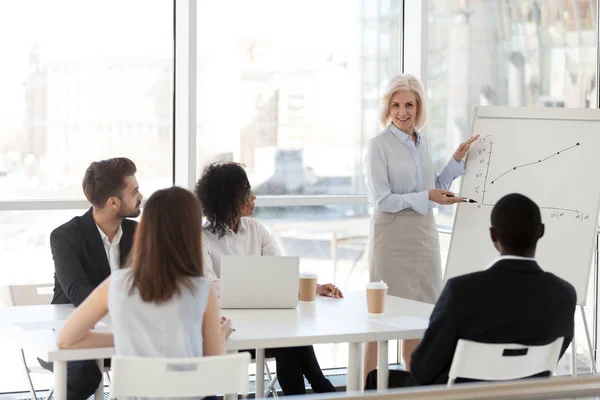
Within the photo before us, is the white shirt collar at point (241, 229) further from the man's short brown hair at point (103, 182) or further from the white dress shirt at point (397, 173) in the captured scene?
the white dress shirt at point (397, 173)

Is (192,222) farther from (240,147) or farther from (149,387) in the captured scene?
(240,147)

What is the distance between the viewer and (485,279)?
2502 mm

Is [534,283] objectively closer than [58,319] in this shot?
Yes

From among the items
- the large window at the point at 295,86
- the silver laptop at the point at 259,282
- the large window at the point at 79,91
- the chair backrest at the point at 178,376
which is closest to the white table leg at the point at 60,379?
→ the chair backrest at the point at 178,376

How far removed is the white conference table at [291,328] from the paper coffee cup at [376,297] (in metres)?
0.03

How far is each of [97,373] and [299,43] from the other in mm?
2633

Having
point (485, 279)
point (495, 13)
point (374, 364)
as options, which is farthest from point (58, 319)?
point (495, 13)

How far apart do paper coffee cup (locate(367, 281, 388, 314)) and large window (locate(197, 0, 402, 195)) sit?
2.14 metres

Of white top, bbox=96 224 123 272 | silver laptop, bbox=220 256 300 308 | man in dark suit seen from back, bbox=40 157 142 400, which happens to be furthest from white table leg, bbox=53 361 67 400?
white top, bbox=96 224 123 272

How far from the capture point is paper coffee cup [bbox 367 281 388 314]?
3.06m

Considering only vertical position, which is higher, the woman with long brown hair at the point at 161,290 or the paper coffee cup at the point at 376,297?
the woman with long brown hair at the point at 161,290

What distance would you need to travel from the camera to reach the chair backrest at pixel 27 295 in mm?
3645

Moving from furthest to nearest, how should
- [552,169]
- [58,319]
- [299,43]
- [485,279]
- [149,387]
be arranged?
[299,43] < [552,169] < [58,319] < [485,279] < [149,387]

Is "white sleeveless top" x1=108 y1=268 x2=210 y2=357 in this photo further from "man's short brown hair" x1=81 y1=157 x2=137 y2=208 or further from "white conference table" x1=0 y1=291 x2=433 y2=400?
"man's short brown hair" x1=81 y1=157 x2=137 y2=208
